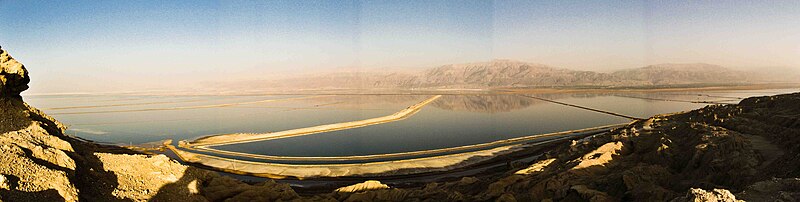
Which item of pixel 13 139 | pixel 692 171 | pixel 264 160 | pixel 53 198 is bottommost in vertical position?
pixel 264 160

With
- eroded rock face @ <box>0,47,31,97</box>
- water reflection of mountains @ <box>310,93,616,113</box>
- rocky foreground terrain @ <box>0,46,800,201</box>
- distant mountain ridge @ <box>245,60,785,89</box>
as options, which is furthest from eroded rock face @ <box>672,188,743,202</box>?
distant mountain ridge @ <box>245,60,785,89</box>

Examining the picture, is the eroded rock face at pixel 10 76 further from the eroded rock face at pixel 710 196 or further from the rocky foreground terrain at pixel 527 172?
the eroded rock face at pixel 710 196

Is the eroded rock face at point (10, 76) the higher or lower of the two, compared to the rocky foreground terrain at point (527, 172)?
higher

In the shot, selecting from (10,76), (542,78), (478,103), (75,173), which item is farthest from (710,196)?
(542,78)

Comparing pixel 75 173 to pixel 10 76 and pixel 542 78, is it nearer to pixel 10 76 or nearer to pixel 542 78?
pixel 10 76

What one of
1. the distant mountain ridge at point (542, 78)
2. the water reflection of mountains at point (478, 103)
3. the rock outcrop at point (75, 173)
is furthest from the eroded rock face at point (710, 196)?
the distant mountain ridge at point (542, 78)

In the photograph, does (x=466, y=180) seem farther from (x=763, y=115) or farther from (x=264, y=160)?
(x=264, y=160)

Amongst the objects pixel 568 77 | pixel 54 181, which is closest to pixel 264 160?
pixel 54 181
